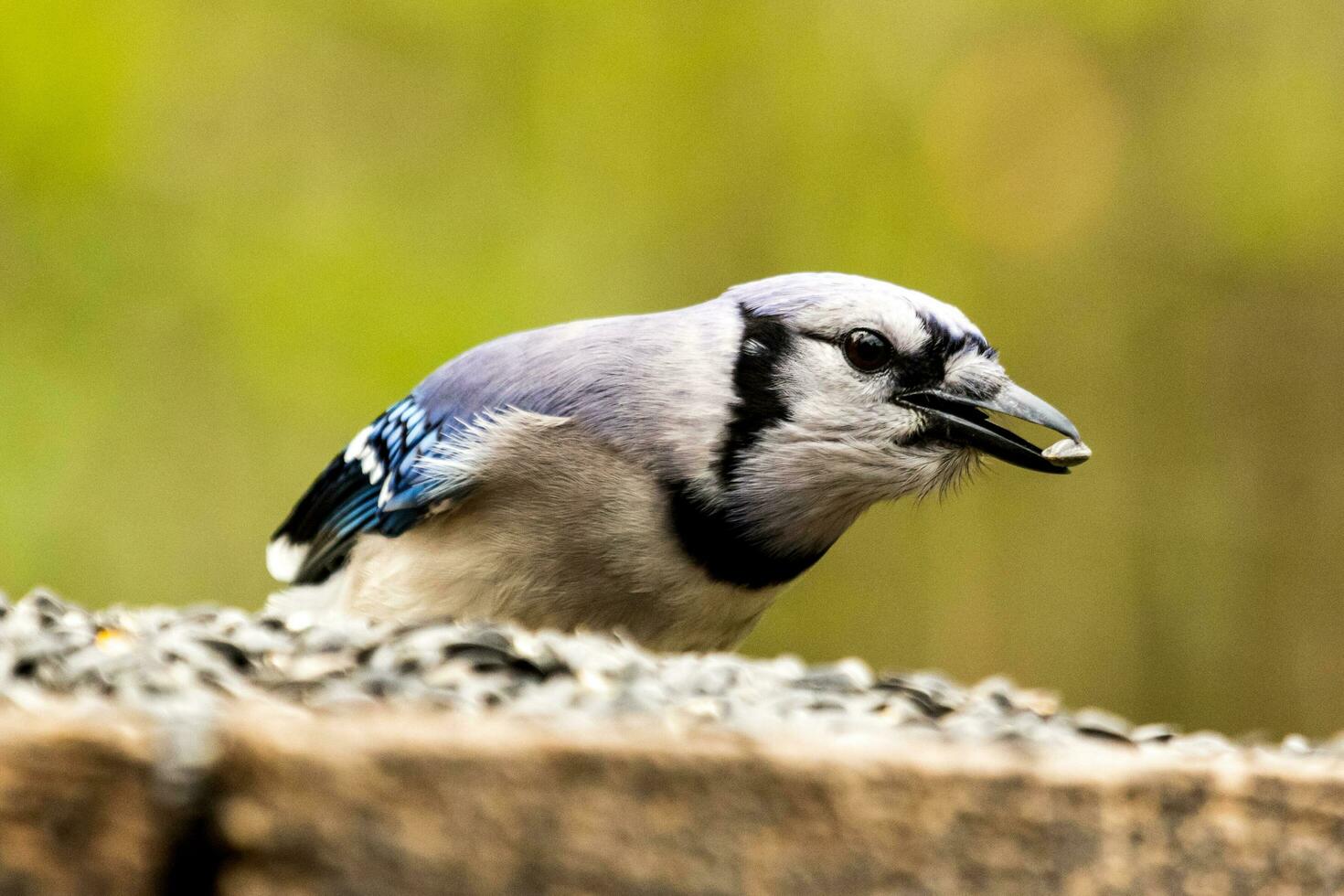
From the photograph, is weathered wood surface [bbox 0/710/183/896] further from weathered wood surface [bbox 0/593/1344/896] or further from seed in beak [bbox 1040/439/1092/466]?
seed in beak [bbox 1040/439/1092/466]

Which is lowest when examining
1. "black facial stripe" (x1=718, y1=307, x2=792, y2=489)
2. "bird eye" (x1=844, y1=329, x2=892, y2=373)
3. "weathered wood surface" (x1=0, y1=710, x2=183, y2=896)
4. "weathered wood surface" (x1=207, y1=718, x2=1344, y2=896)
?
"weathered wood surface" (x1=0, y1=710, x2=183, y2=896)

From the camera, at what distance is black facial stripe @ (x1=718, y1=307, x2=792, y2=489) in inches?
93.7

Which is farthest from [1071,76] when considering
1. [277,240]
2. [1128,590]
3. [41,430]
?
[41,430]

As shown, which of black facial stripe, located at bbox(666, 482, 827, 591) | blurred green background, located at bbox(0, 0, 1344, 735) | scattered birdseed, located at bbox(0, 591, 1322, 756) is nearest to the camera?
scattered birdseed, located at bbox(0, 591, 1322, 756)

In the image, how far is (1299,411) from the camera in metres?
6.14

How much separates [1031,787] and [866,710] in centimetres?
41

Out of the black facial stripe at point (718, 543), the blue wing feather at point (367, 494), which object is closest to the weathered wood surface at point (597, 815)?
the black facial stripe at point (718, 543)

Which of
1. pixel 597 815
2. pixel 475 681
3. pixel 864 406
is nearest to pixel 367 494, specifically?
pixel 864 406

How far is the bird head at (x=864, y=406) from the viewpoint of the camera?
94.9 inches

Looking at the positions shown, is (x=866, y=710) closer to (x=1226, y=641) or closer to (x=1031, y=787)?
(x=1031, y=787)

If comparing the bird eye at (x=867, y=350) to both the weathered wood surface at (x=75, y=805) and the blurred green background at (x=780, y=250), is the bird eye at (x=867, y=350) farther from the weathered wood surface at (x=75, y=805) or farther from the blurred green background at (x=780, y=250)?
the blurred green background at (x=780, y=250)

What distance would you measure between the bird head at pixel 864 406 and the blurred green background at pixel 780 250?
3349 mm

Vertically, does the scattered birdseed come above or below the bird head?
below

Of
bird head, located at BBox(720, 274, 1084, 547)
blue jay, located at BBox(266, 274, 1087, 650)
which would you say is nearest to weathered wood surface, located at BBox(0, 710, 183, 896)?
blue jay, located at BBox(266, 274, 1087, 650)
